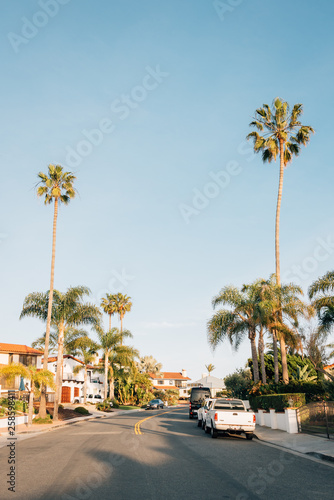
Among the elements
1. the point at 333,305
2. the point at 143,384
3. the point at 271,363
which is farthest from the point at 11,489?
the point at 143,384

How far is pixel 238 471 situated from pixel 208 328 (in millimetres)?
25796

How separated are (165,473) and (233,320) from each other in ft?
84.7

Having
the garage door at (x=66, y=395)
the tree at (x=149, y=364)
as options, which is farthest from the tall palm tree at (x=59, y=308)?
the tree at (x=149, y=364)

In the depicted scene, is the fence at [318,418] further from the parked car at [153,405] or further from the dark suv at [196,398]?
the parked car at [153,405]

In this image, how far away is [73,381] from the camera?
6800cm

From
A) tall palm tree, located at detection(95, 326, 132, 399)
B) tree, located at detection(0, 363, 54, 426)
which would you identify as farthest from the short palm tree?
tall palm tree, located at detection(95, 326, 132, 399)

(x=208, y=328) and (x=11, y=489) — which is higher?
(x=208, y=328)

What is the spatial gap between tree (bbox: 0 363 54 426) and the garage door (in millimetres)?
35242

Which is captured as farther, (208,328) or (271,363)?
(271,363)

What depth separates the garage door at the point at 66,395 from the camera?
63.1 metres

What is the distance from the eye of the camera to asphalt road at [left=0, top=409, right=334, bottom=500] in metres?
8.07

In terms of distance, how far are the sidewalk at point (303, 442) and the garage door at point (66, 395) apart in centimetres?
4737

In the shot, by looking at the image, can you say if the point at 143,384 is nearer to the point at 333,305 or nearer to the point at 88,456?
the point at 333,305

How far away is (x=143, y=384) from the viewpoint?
232 ft
